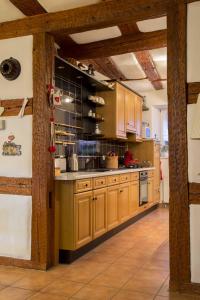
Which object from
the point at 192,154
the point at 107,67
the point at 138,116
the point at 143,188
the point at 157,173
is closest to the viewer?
the point at 192,154

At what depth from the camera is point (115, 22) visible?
3066mm

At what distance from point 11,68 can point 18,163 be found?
974 mm

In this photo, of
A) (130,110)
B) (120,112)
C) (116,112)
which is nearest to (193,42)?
(116,112)

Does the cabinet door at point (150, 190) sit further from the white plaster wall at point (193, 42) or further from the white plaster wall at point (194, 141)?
the white plaster wall at point (193, 42)

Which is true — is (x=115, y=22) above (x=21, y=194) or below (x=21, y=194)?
above

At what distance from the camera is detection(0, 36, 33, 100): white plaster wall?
3324mm

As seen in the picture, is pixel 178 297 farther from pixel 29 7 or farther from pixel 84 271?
pixel 29 7

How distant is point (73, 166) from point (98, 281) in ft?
6.36

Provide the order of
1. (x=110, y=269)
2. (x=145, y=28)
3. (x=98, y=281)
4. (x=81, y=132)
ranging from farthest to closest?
(x=81, y=132)
(x=145, y=28)
(x=110, y=269)
(x=98, y=281)

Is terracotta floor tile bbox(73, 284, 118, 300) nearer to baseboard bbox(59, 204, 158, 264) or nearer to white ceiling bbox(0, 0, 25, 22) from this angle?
baseboard bbox(59, 204, 158, 264)

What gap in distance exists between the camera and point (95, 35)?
3.86 meters

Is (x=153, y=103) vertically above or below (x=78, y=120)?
above

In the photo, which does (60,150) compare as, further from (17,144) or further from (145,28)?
(145,28)

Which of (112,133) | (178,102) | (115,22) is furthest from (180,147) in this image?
(112,133)
